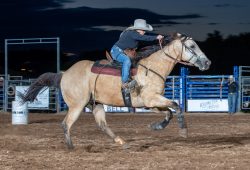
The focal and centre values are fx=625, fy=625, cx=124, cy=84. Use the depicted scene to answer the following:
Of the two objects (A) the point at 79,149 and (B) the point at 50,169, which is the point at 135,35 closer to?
(A) the point at 79,149

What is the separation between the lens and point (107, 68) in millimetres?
11617

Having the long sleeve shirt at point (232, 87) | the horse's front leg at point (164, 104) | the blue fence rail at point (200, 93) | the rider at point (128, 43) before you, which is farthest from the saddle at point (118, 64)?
the blue fence rail at point (200, 93)

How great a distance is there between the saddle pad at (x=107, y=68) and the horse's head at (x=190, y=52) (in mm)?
928

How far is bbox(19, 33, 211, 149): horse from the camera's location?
11.1 m

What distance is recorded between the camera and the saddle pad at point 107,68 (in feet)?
37.8

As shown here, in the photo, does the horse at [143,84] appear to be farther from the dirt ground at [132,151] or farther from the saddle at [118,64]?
the dirt ground at [132,151]

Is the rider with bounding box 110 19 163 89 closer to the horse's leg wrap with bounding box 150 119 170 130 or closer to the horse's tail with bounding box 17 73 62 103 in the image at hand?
the horse's leg wrap with bounding box 150 119 170 130

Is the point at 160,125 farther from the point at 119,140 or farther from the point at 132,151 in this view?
the point at 119,140

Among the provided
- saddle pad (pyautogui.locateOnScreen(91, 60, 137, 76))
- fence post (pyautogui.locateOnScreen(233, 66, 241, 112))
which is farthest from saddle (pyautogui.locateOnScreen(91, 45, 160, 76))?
fence post (pyautogui.locateOnScreen(233, 66, 241, 112))

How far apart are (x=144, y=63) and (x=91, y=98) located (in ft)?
4.17

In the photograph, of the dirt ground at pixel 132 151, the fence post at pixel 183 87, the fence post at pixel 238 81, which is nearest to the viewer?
the dirt ground at pixel 132 151

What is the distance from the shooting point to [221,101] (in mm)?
27391

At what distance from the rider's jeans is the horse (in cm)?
23

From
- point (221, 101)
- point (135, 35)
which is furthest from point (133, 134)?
point (221, 101)
